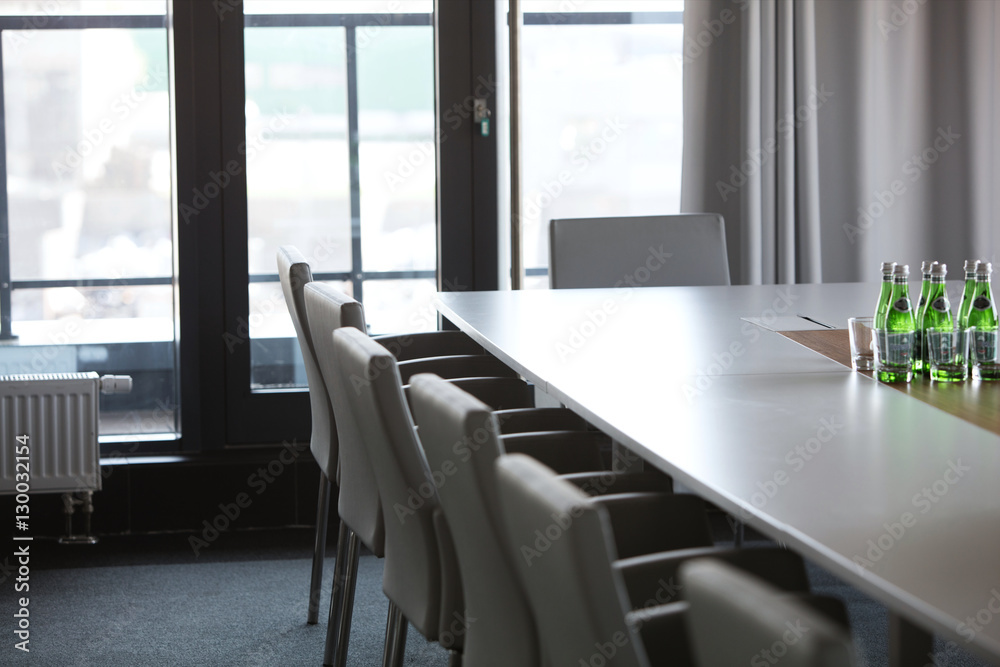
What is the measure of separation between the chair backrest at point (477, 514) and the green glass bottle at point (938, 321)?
0.98 m

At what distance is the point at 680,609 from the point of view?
1.19 m

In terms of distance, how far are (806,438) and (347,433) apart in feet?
3.09

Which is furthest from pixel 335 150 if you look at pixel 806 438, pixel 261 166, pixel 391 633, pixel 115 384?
pixel 806 438

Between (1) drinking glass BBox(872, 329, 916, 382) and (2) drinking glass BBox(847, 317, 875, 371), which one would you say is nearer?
(1) drinking glass BBox(872, 329, 916, 382)

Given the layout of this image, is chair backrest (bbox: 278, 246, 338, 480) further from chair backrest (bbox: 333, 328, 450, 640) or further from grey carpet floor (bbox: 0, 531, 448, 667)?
chair backrest (bbox: 333, 328, 450, 640)

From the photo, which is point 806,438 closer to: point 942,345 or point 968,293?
point 942,345

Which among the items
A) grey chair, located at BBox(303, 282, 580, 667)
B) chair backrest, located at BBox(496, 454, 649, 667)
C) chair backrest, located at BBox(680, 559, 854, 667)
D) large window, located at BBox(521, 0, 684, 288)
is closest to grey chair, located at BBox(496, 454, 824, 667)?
chair backrest, located at BBox(496, 454, 649, 667)

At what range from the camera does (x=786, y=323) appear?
253cm

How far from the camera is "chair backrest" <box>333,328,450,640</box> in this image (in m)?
1.47

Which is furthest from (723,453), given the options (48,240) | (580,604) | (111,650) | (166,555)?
(48,240)

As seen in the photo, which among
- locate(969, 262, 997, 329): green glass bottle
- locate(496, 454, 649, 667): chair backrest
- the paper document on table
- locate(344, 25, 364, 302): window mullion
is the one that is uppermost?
locate(344, 25, 364, 302): window mullion

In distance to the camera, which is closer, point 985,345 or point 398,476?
point 398,476

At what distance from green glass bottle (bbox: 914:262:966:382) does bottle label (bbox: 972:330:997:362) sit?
0.05m

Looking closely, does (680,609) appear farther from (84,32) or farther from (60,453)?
(84,32)
